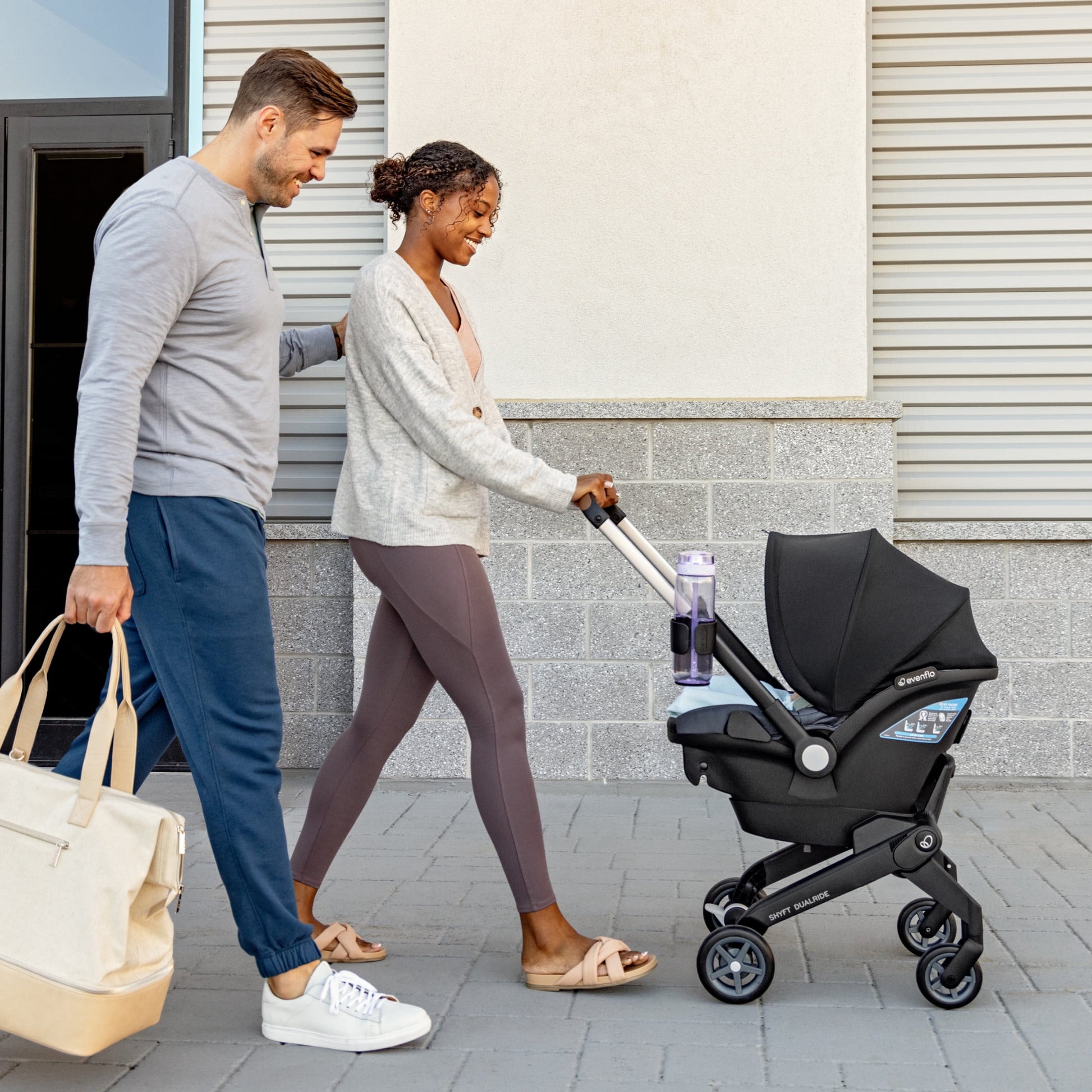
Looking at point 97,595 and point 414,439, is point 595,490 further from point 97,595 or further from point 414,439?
point 97,595

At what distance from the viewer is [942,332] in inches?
216

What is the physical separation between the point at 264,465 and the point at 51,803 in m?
0.80

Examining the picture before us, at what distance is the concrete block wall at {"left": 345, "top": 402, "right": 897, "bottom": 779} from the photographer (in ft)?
17.3

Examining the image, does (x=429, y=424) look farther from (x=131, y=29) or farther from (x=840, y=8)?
(x=131, y=29)

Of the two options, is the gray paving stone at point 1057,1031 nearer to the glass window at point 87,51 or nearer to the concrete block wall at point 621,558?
the concrete block wall at point 621,558

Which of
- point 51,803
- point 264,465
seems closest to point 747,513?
point 264,465

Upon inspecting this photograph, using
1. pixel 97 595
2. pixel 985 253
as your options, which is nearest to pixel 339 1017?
pixel 97 595

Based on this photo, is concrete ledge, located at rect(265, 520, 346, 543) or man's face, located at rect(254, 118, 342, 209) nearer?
man's face, located at rect(254, 118, 342, 209)

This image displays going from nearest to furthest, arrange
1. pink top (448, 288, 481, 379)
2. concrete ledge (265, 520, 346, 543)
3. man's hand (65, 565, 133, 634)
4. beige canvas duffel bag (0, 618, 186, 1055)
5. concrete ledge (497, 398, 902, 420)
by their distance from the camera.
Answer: beige canvas duffel bag (0, 618, 186, 1055) < man's hand (65, 565, 133, 634) < pink top (448, 288, 481, 379) < concrete ledge (497, 398, 902, 420) < concrete ledge (265, 520, 346, 543)

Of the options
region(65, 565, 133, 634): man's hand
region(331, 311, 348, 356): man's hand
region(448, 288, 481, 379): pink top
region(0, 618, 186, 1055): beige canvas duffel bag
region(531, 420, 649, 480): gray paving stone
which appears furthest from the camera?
region(531, 420, 649, 480): gray paving stone

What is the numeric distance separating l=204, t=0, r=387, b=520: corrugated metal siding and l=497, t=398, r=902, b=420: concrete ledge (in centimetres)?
95

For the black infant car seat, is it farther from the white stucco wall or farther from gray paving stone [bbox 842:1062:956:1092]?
the white stucco wall

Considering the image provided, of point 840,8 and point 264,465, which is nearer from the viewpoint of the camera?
point 264,465

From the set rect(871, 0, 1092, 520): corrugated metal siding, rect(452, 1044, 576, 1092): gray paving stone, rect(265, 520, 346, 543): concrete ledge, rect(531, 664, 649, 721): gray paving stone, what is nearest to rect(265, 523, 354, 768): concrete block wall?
rect(265, 520, 346, 543): concrete ledge
